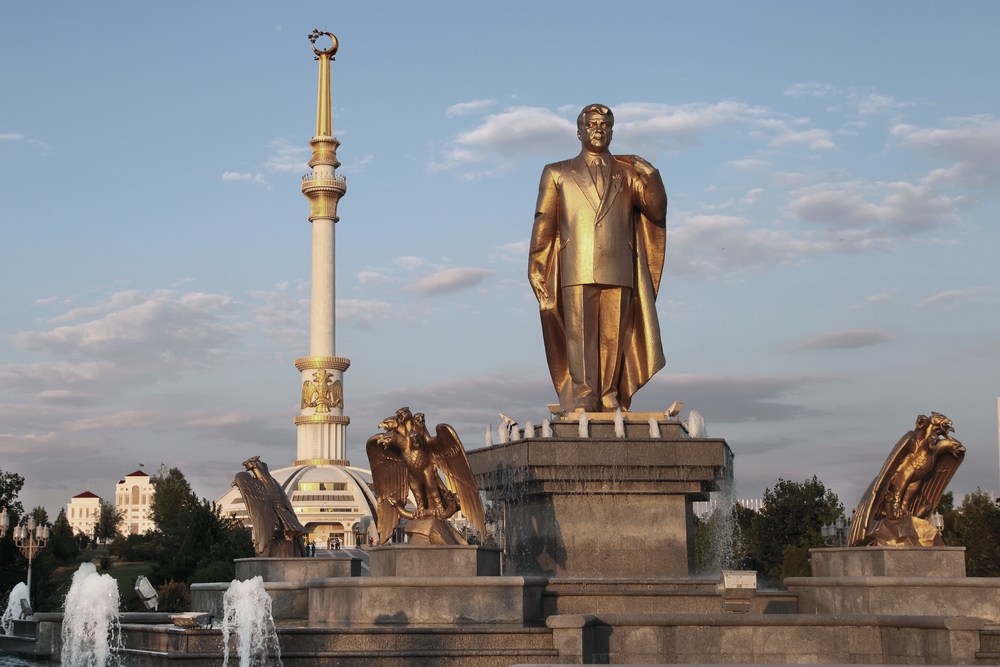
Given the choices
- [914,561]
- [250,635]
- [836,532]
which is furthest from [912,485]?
[836,532]

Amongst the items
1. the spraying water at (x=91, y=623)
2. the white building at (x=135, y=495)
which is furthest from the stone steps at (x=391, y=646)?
the white building at (x=135, y=495)

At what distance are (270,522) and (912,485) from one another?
7.81 m

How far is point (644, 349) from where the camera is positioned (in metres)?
14.5

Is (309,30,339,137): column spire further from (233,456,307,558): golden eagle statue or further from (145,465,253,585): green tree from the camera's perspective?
(233,456,307,558): golden eagle statue

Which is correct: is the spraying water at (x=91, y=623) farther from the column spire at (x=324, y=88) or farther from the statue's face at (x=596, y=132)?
the column spire at (x=324, y=88)

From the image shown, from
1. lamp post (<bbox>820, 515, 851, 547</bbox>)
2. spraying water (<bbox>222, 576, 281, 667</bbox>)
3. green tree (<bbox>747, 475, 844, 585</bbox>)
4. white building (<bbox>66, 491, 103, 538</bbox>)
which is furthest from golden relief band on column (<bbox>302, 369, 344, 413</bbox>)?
spraying water (<bbox>222, 576, 281, 667</bbox>)

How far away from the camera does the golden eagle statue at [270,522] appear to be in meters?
16.0

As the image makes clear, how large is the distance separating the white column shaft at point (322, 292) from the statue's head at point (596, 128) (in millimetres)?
Result: 76716

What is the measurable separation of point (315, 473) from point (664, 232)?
79.0 metres

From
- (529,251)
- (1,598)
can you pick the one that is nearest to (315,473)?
(1,598)

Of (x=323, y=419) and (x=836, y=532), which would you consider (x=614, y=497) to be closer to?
(x=836, y=532)

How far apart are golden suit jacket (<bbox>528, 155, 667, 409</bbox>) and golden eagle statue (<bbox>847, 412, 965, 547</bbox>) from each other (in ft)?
9.30

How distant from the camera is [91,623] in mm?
12898

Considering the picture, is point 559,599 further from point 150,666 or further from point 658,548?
point 150,666
